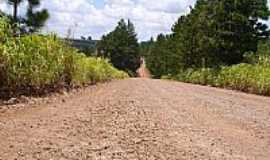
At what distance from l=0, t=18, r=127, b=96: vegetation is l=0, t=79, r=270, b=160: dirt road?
156 cm

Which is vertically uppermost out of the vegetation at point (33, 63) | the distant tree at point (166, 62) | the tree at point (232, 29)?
the tree at point (232, 29)

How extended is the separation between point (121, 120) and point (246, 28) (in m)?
37.5

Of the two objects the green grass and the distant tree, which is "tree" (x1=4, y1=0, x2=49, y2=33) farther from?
the distant tree

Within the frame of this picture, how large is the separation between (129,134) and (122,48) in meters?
110

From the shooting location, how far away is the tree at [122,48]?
380 feet

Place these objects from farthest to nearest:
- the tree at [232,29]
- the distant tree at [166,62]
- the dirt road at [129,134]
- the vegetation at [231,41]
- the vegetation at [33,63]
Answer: the distant tree at [166,62] → the tree at [232,29] → the vegetation at [231,41] → the vegetation at [33,63] → the dirt road at [129,134]

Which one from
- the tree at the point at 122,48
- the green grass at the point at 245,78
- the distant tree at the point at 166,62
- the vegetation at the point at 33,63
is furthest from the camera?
the tree at the point at 122,48

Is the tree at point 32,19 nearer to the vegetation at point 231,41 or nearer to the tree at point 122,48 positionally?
the vegetation at point 231,41

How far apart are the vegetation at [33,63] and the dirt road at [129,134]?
156 centimetres

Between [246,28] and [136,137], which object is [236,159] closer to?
[136,137]

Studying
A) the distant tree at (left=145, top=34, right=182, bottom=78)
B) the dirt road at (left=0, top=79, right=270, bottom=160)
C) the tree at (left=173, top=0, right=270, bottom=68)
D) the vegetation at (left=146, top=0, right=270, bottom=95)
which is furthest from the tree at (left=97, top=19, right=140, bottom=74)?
the dirt road at (left=0, top=79, right=270, bottom=160)

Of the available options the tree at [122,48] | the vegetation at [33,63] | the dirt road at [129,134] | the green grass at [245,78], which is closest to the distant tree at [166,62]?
the tree at [122,48]

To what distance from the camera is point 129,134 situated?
6.97 m

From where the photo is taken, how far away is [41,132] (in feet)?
24.2
